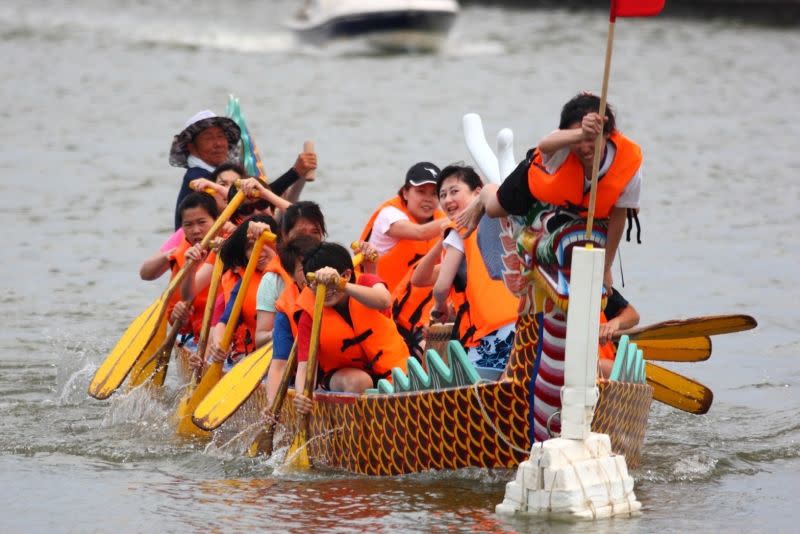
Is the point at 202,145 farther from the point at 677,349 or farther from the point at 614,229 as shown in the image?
the point at 614,229

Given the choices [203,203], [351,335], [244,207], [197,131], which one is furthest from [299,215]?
[197,131]

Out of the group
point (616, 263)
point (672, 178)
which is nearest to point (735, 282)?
point (616, 263)

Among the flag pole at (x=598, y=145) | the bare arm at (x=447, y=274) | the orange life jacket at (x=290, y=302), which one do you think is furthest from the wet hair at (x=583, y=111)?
the orange life jacket at (x=290, y=302)

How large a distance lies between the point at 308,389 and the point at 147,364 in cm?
214

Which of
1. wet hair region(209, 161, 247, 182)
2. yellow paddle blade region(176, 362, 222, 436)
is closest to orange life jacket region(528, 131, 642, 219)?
yellow paddle blade region(176, 362, 222, 436)

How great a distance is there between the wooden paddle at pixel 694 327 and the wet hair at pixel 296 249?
54.7 inches

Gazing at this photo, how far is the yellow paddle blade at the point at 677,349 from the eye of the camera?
691 cm

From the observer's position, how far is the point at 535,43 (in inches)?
1134

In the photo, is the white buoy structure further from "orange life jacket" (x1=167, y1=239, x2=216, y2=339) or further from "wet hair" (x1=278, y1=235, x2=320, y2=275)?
"orange life jacket" (x1=167, y1=239, x2=216, y2=339)

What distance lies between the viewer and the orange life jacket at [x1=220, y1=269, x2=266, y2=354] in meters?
7.70

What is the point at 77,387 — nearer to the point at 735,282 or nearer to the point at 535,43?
the point at 735,282

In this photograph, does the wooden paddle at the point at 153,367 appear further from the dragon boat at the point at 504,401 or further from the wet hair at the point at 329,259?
the wet hair at the point at 329,259

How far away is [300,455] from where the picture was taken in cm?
673

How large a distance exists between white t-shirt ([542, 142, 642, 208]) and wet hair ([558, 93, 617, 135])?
0.08 m
